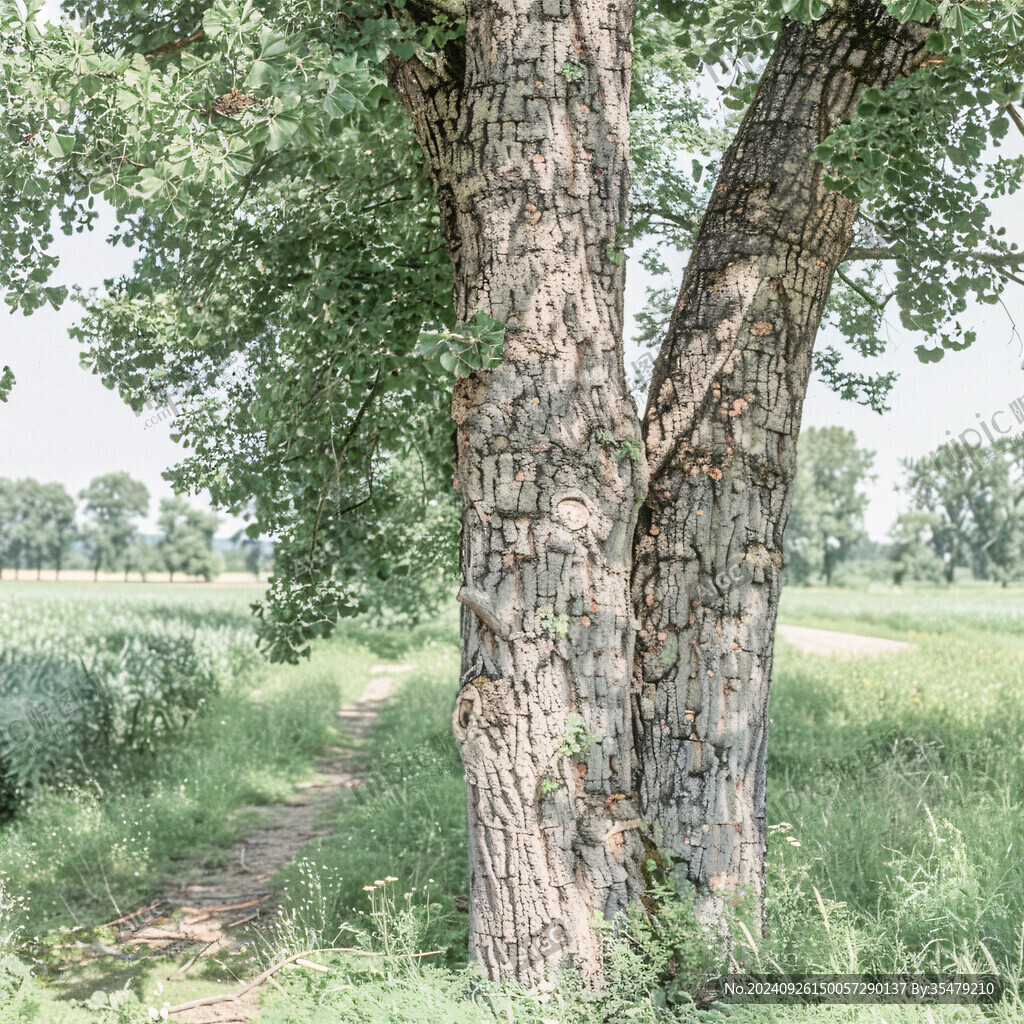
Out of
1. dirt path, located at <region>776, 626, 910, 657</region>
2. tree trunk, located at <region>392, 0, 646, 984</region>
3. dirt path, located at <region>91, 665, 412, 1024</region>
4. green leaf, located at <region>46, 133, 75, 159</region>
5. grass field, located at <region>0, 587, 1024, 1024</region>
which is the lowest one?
dirt path, located at <region>776, 626, 910, 657</region>

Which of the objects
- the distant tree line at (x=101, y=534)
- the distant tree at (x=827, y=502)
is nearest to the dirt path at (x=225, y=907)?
the distant tree line at (x=101, y=534)

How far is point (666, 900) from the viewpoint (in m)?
3.22

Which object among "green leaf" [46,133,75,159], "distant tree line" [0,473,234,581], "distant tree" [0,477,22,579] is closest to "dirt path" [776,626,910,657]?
"green leaf" [46,133,75,159]

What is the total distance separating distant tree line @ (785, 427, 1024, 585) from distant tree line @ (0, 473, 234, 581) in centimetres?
4624

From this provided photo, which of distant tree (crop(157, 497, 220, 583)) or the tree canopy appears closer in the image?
the tree canopy

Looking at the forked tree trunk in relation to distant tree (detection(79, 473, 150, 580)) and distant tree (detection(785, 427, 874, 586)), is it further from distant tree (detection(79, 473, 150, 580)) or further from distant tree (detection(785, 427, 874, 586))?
distant tree (detection(785, 427, 874, 586))

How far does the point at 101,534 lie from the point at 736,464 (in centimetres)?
6236

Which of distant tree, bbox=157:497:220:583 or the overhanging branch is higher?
the overhanging branch

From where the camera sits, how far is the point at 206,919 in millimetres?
5480

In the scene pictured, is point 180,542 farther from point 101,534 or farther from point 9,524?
point 9,524

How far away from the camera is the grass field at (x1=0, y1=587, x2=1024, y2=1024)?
3184 mm

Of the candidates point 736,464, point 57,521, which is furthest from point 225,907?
point 57,521

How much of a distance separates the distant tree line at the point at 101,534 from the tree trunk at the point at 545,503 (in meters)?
52.7

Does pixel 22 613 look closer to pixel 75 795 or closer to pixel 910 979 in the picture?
pixel 75 795
